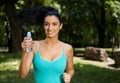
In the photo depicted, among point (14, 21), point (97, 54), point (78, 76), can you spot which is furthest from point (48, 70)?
point (97, 54)

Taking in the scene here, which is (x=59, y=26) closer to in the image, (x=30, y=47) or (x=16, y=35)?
(x=30, y=47)

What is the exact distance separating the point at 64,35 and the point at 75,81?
34.4 metres

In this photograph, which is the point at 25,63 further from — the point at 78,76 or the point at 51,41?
the point at 78,76

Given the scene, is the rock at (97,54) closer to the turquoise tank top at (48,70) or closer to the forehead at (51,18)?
the forehead at (51,18)

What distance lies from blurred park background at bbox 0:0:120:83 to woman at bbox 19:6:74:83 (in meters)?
1.22

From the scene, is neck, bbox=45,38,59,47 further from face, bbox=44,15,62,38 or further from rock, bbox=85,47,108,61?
rock, bbox=85,47,108,61

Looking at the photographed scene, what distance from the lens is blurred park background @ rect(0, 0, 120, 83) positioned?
13539 millimetres

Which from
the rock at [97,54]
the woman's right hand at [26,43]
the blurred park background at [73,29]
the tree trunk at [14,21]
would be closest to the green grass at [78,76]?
the blurred park background at [73,29]

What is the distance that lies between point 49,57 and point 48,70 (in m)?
0.16

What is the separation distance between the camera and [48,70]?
13.8 feet

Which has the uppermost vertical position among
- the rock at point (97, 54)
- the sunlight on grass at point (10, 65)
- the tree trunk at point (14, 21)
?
the tree trunk at point (14, 21)

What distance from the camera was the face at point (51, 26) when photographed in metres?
4.34

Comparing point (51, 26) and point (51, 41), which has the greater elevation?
point (51, 26)

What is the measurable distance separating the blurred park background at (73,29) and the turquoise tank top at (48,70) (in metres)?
1.46
